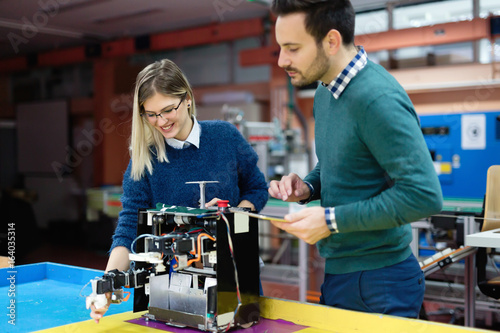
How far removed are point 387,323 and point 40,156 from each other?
955cm

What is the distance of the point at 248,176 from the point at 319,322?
0.70 m

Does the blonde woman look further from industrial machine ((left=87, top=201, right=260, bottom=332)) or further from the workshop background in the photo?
the workshop background

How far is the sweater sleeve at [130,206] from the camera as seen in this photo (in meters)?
1.57

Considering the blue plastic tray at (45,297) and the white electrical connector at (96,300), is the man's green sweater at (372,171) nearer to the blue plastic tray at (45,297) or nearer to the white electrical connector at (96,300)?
the white electrical connector at (96,300)

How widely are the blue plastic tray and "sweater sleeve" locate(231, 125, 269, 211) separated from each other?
0.55 m

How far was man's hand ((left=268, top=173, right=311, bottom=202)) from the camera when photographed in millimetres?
1375

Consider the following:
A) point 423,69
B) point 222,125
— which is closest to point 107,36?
point 423,69

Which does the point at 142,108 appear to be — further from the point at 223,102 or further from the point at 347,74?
the point at 223,102

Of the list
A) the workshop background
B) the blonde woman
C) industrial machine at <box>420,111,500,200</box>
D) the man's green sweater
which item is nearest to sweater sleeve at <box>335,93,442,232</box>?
the man's green sweater

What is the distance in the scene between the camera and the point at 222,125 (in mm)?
1826

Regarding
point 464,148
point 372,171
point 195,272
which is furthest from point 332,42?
point 464,148

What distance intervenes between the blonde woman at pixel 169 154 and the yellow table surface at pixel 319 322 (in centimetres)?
21

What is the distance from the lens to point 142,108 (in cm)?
164

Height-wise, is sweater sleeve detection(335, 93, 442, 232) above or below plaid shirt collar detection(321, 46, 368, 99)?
below
